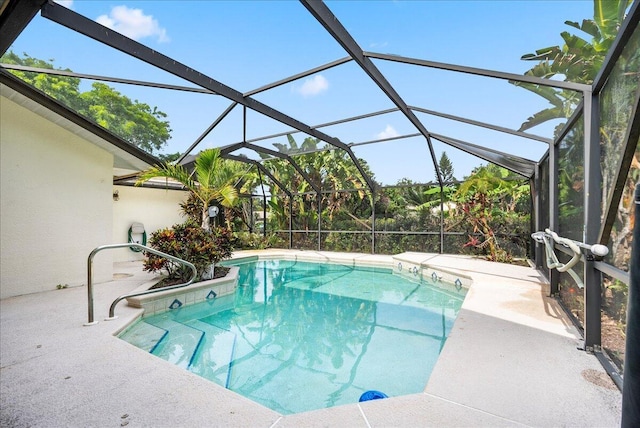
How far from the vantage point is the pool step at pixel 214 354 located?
3252mm

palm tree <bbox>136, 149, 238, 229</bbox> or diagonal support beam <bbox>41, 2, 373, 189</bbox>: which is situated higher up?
diagonal support beam <bbox>41, 2, 373, 189</bbox>

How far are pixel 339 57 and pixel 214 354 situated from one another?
480 cm

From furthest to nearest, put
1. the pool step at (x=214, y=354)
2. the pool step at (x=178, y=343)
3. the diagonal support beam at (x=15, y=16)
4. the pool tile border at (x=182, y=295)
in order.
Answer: the pool tile border at (x=182, y=295)
the pool step at (x=178, y=343)
the pool step at (x=214, y=354)
the diagonal support beam at (x=15, y=16)

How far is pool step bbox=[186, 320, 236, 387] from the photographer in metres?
3.25

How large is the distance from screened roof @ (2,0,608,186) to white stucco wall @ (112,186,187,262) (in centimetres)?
318

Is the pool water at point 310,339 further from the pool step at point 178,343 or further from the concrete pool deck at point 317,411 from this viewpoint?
the concrete pool deck at point 317,411

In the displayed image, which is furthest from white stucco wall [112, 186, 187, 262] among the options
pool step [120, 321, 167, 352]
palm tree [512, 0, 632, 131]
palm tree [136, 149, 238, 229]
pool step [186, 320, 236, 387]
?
palm tree [512, 0, 632, 131]

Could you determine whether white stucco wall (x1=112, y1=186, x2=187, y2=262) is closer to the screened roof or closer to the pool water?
the screened roof

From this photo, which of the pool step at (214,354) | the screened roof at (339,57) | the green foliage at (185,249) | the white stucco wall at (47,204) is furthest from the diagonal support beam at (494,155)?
the white stucco wall at (47,204)

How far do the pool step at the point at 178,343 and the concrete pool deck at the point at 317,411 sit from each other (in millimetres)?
552

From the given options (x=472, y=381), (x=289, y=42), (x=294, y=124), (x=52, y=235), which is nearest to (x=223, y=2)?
(x=289, y=42)

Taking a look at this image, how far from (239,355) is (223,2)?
20.8 feet

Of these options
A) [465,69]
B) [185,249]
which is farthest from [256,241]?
[465,69]

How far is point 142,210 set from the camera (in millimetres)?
10711
